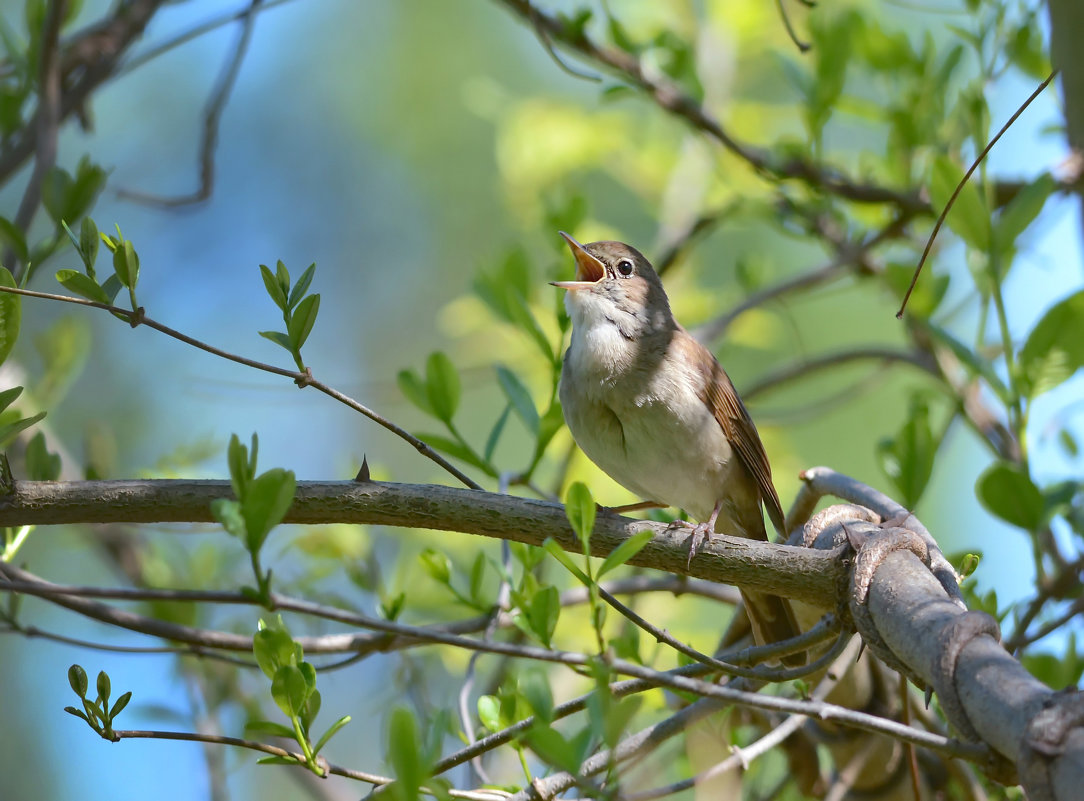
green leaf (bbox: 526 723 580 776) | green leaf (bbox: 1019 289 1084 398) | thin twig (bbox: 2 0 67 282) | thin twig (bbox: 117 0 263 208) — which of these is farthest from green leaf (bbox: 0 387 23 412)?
green leaf (bbox: 1019 289 1084 398)

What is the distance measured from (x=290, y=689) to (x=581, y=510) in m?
0.53

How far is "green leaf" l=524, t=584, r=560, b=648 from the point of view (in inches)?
62.9

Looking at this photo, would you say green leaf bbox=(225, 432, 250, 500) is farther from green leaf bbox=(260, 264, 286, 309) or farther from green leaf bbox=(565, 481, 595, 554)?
green leaf bbox=(565, 481, 595, 554)

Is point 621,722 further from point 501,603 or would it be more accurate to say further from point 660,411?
point 660,411

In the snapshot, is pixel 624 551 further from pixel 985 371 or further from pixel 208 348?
pixel 985 371

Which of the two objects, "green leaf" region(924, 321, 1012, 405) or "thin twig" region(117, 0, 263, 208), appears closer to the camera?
"green leaf" region(924, 321, 1012, 405)

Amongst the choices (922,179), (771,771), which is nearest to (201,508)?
(922,179)

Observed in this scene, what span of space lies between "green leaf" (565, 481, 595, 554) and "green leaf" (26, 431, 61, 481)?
1.16 m

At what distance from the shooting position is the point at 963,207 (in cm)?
228

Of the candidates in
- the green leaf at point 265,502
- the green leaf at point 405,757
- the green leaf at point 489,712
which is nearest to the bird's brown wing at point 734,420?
the green leaf at point 489,712

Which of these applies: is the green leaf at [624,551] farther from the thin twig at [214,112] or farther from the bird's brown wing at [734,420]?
the thin twig at [214,112]

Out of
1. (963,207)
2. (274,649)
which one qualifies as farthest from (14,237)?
(963,207)

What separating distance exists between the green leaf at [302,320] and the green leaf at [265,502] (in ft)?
0.96

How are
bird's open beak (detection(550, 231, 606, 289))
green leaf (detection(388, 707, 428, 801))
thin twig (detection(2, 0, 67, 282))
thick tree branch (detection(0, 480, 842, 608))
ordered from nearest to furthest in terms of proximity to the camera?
green leaf (detection(388, 707, 428, 801)) → thick tree branch (detection(0, 480, 842, 608)) → thin twig (detection(2, 0, 67, 282)) → bird's open beak (detection(550, 231, 606, 289))
